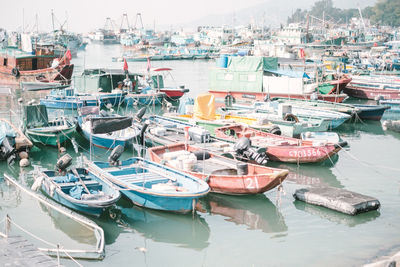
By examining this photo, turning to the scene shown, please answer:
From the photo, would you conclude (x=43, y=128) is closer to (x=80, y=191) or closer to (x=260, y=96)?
(x=80, y=191)

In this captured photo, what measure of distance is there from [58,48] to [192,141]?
5243cm

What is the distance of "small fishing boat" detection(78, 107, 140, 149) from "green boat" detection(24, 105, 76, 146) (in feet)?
3.20

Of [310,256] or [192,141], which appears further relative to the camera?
[192,141]

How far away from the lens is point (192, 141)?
19938 mm

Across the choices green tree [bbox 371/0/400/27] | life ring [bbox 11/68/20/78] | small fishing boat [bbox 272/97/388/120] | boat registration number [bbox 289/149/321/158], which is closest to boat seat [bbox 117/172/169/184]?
boat registration number [bbox 289/149/321/158]

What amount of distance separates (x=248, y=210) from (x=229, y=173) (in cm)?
172

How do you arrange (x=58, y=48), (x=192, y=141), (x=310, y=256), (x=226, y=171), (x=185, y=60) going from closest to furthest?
1. (x=310, y=256)
2. (x=226, y=171)
3. (x=192, y=141)
4. (x=58, y=48)
5. (x=185, y=60)

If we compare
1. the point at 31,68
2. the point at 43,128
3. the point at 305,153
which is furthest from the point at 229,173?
the point at 31,68

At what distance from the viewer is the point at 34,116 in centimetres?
2292

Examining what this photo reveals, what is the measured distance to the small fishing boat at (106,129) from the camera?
55.7 ft

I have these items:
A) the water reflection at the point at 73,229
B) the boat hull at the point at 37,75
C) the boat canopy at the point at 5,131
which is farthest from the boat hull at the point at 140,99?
the water reflection at the point at 73,229

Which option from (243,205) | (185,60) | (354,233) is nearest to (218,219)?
(243,205)

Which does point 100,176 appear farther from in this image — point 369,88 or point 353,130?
point 369,88

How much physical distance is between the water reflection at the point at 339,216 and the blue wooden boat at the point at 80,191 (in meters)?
6.32
